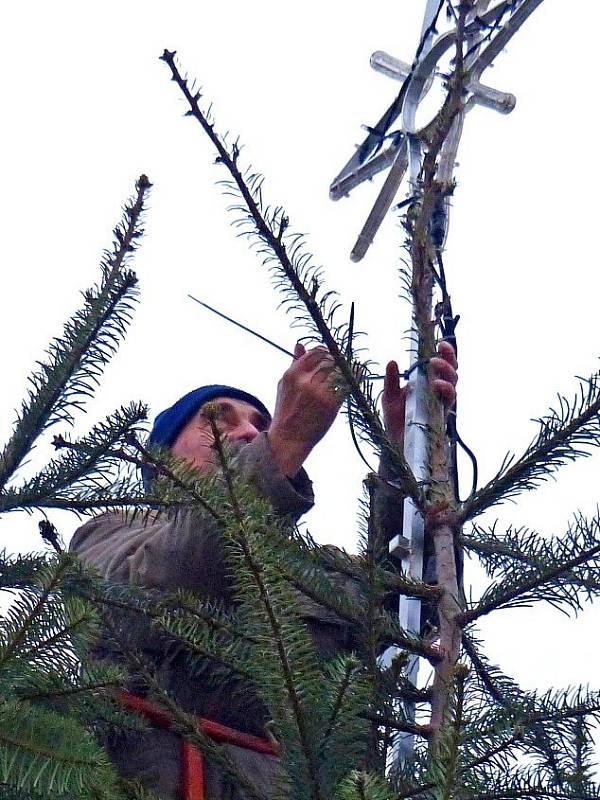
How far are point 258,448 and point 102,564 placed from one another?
657 mm

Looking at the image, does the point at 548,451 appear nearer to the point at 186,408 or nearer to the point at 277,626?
the point at 277,626

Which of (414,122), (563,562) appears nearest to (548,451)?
(563,562)

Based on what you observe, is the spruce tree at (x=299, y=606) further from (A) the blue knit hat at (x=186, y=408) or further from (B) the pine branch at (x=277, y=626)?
(A) the blue knit hat at (x=186, y=408)

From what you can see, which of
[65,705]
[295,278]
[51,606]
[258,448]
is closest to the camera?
[51,606]

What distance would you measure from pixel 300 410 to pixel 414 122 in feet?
3.76

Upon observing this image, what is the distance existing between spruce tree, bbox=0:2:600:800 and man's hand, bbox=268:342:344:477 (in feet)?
0.79

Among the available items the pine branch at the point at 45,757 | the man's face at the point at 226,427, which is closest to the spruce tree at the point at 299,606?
the pine branch at the point at 45,757

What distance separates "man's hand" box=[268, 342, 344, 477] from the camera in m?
3.30

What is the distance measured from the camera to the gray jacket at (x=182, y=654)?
313cm

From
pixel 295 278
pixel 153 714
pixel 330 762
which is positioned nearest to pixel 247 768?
pixel 153 714

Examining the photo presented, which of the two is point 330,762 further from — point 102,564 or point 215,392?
point 215,392

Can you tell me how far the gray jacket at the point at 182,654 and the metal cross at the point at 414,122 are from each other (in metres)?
0.33

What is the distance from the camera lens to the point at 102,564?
3.76 metres

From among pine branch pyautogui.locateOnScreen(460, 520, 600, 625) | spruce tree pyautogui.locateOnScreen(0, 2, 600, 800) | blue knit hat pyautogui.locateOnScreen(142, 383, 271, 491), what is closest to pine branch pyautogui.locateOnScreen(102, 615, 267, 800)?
spruce tree pyautogui.locateOnScreen(0, 2, 600, 800)
